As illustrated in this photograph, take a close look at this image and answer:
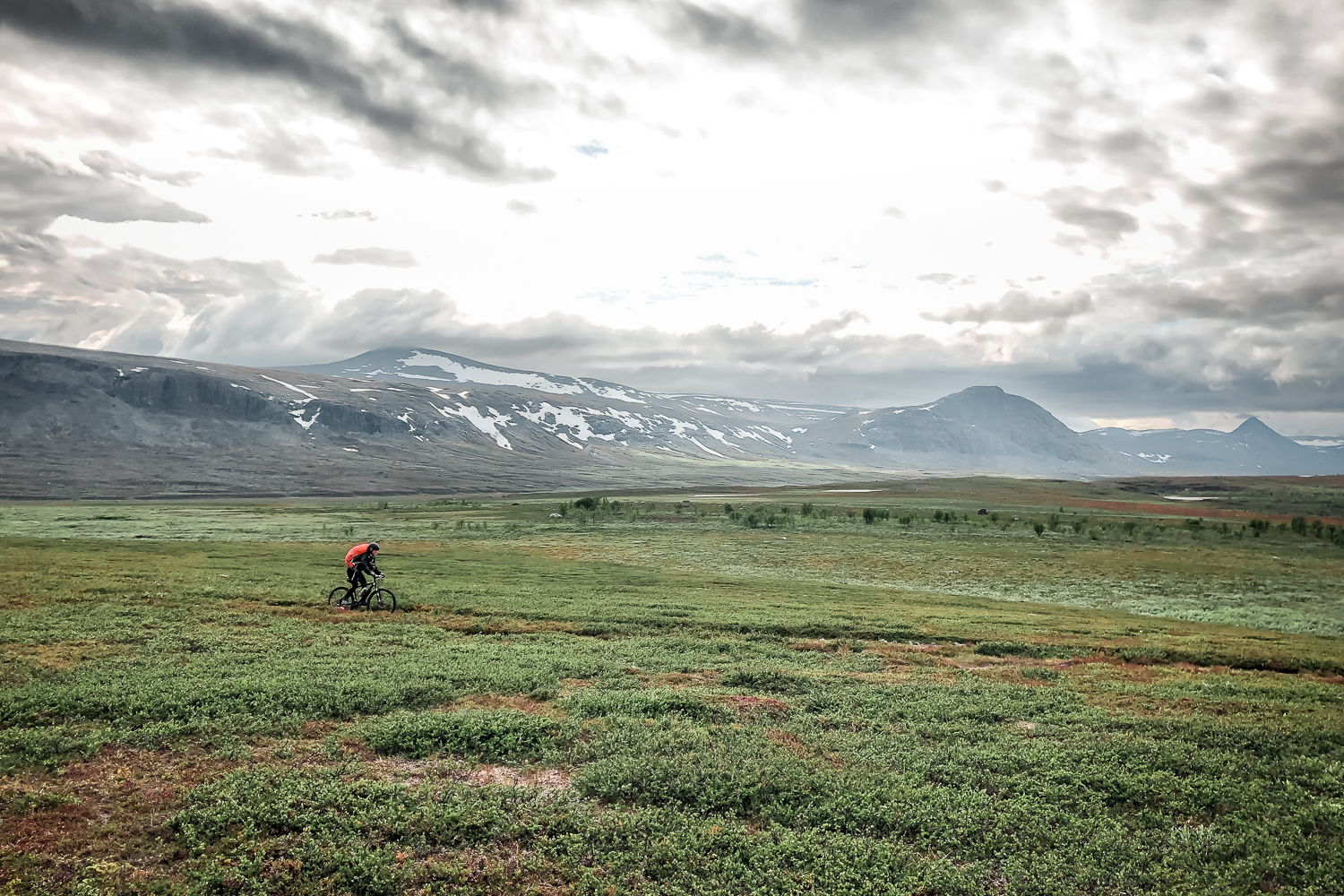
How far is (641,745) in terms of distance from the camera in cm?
1513

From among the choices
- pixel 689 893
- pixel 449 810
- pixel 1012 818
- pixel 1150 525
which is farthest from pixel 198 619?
pixel 1150 525

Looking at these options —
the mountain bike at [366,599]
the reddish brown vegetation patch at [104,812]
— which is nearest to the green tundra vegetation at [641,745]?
the reddish brown vegetation patch at [104,812]

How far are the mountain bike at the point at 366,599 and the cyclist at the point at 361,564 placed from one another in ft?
0.69

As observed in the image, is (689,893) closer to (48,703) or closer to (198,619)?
(48,703)

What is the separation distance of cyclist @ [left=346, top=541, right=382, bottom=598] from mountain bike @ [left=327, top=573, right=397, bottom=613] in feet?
0.69

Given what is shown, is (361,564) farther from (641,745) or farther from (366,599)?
(641,745)

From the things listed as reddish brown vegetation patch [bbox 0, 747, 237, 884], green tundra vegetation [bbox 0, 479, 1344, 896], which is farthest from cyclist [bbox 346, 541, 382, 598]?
reddish brown vegetation patch [bbox 0, 747, 237, 884]

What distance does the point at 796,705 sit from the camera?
1848 centimetres

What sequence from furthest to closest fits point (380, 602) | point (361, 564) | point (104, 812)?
1. point (380, 602)
2. point (361, 564)
3. point (104, 812)

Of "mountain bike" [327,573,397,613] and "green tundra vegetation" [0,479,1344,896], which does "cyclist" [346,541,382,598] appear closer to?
"mountain bike" [327,573,397,613]

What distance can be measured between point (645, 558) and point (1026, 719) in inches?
1833

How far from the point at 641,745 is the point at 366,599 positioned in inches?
791

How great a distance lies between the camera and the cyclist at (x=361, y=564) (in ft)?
98.7

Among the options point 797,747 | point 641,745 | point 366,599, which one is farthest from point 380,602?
point 797,747
